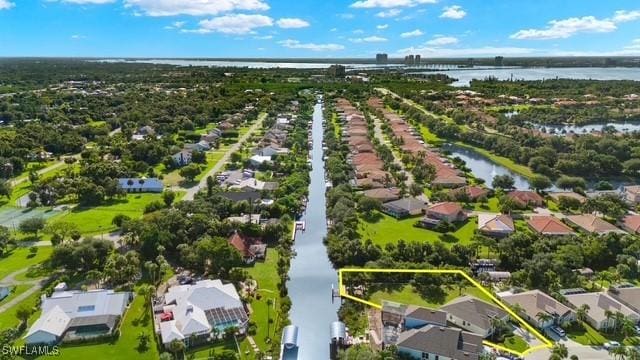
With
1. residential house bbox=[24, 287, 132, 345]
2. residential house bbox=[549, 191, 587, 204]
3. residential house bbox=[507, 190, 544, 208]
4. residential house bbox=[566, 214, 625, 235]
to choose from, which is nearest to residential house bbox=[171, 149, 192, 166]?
residential house bbox=[24, 287, 132, 345]

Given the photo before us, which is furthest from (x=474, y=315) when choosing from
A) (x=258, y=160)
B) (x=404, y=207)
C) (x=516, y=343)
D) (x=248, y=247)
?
(x=258, y=160)

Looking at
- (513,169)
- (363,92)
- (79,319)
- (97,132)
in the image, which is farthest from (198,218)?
(363,92)

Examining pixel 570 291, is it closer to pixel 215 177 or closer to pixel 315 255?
pixel 315 255

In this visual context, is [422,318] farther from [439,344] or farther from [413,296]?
[413,296]

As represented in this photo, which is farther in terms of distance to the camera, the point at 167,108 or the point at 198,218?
the point at 167,108

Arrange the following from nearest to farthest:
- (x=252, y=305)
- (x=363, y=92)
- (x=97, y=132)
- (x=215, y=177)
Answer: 1. (x=252, y=305)
2. (x=215, y=177)
3. (x=97, y=132)
4. (x=363, y=92)

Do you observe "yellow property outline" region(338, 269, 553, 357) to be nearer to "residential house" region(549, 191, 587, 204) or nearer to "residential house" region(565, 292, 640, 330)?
"residential house" region(565, 292, 640, 330)

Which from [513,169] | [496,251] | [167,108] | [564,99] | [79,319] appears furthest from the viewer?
[564,99]

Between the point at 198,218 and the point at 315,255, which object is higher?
the point at 198,218
